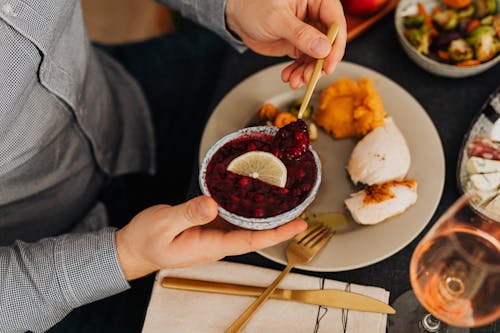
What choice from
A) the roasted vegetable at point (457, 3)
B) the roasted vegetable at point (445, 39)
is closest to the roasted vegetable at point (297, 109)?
the roasted vegetable at point (445, 39)

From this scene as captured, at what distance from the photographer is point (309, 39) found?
4.01 feet

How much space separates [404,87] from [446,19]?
0.23 metres

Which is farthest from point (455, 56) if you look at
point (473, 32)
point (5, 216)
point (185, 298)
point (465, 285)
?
point (5, 216)

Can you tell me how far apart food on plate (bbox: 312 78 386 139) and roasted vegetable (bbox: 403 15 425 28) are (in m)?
0.23

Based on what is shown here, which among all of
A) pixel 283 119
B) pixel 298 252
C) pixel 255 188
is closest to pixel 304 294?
pixel 298 252

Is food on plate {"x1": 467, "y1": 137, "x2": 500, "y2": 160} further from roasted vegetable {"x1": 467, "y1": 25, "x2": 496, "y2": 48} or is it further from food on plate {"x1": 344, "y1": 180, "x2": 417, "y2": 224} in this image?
roasted vegetable {"x1": 467, "y1": 25, "x2": 496, "y2": 48}

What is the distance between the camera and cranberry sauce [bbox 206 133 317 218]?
1139 mm

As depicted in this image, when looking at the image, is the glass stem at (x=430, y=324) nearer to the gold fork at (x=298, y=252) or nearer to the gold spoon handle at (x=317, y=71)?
the gold fork at (x=298, y=252)

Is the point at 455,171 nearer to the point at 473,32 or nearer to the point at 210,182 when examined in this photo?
the point at 473,32

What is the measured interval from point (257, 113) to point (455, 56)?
57 centimetres

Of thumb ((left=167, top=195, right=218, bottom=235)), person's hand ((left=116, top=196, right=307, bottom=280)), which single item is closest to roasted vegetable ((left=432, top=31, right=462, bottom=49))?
person's hand ((left=116, top=196, right=307, bottom=280))

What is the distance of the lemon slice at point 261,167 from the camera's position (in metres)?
1.17

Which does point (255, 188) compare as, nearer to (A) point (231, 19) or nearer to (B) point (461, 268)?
(B) point (461, 268)

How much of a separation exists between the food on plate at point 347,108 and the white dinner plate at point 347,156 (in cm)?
3
